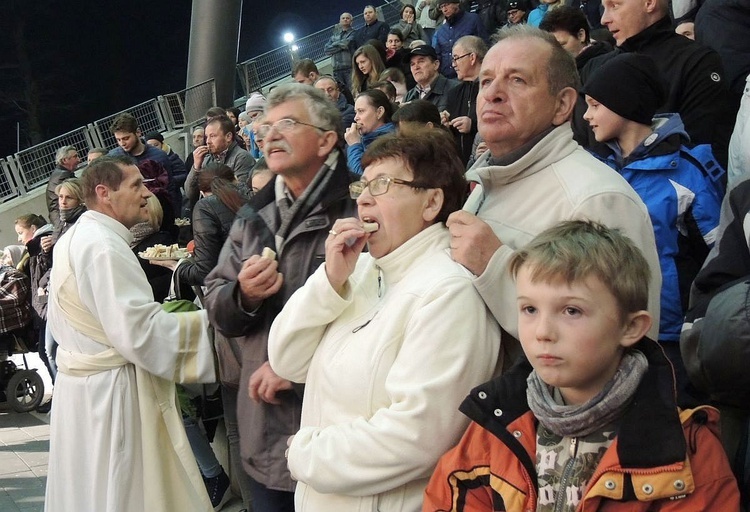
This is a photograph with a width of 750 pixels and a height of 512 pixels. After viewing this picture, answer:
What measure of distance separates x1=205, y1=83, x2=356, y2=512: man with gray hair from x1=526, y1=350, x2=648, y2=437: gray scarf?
4.11 feet

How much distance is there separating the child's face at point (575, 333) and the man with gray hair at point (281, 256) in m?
1.26

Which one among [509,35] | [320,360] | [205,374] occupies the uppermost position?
[509,35]

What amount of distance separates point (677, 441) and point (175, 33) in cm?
3286

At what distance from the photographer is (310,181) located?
3.04 metres

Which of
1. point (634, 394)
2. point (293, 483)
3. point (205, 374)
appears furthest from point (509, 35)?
point (205, 374)

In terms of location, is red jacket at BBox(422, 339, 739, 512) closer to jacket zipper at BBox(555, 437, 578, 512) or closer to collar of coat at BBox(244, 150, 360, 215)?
jacket zipper at BBox(555, 437, 578, 512)

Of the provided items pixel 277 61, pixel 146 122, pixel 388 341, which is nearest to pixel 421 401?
pixel 388 341

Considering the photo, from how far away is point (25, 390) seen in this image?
8.24 meters

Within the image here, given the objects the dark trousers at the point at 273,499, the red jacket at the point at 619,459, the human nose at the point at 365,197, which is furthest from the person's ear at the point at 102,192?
the red jacket at the point at 619,459

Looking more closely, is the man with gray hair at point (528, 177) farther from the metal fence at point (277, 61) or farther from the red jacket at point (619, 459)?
the metal fence at point (277, 61)

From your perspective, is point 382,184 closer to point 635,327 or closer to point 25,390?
point 635,327

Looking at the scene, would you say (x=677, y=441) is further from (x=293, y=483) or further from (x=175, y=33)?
(x=175, y=33)

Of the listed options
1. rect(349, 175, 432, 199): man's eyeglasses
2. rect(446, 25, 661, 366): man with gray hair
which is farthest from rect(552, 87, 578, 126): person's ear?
rect(349, 175, 432, 199): man's eyeglasses

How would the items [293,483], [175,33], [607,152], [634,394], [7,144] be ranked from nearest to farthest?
[634,394], [293,483], [607,152], [7,144], [175,33]
